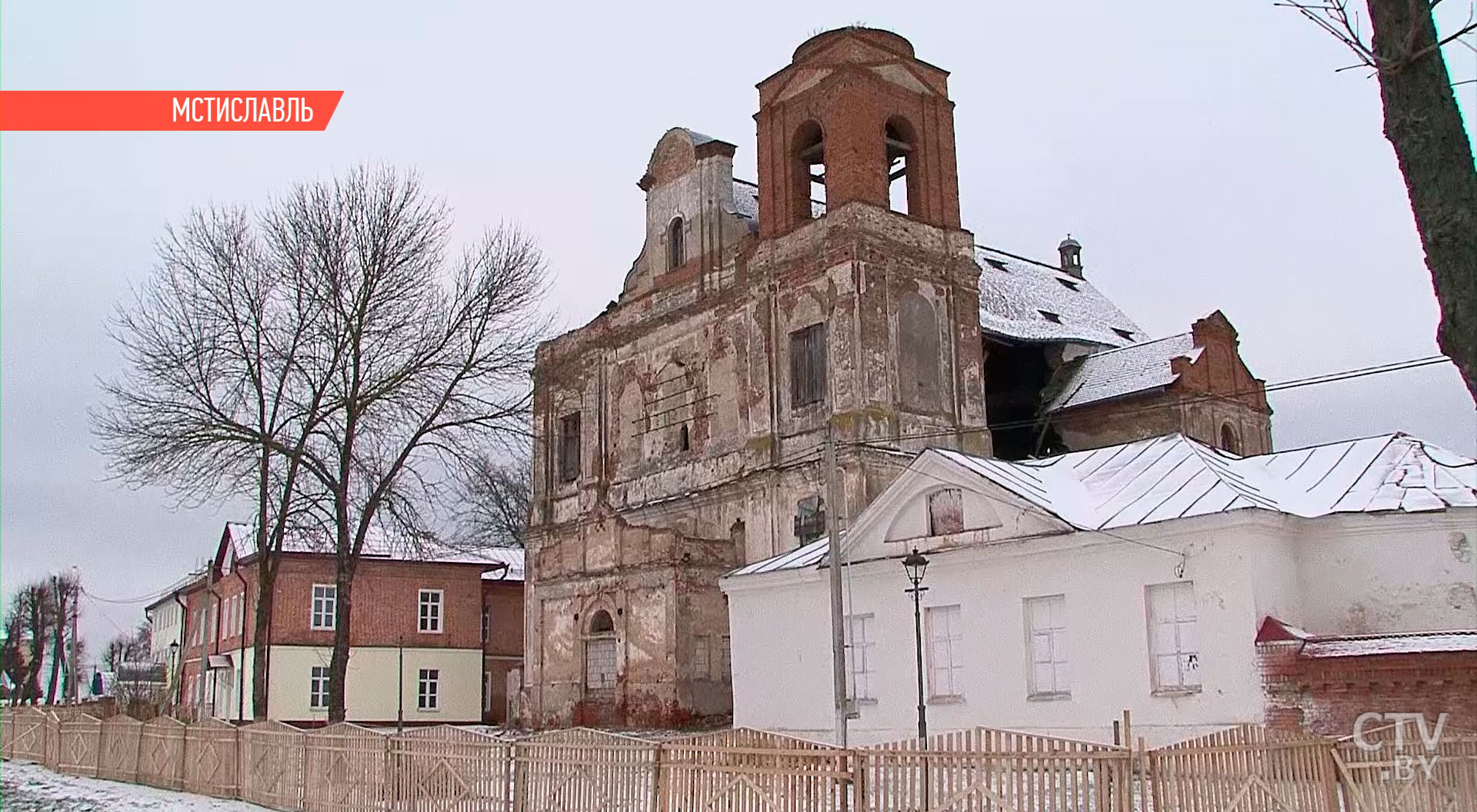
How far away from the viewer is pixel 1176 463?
22.6 meters

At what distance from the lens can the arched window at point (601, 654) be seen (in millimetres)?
33562

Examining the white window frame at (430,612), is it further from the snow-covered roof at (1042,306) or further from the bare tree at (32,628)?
the bare tree at (32,628)

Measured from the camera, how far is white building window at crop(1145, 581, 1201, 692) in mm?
19859

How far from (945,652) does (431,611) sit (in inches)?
1004

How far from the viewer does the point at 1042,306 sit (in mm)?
42844

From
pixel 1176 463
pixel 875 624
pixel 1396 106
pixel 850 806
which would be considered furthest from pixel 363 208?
pixel 1396 106

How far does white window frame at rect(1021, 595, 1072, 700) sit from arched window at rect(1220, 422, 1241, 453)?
17843 mm

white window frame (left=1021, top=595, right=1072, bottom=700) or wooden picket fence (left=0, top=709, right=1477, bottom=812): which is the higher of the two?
white window frame (left=1021, top=595, right=1072, bottom=700)

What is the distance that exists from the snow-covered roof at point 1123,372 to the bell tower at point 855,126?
232 inches

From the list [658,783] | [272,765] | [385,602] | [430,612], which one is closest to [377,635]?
[385,602]

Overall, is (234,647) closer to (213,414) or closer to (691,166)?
(213,414)

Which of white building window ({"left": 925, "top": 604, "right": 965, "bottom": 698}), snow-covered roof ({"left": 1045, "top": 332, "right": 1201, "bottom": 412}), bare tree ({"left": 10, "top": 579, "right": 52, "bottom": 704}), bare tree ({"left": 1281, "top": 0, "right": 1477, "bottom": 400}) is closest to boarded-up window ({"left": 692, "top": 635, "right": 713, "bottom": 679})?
white building window ({"left": 925, "top": 604, "right": 965, "bottom": 698})

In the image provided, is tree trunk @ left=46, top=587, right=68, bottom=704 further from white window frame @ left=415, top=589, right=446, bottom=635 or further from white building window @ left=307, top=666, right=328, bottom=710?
white window frame @ left=415, top=589, right=446, bottom=635

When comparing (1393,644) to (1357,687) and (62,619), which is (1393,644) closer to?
(1357,687)
